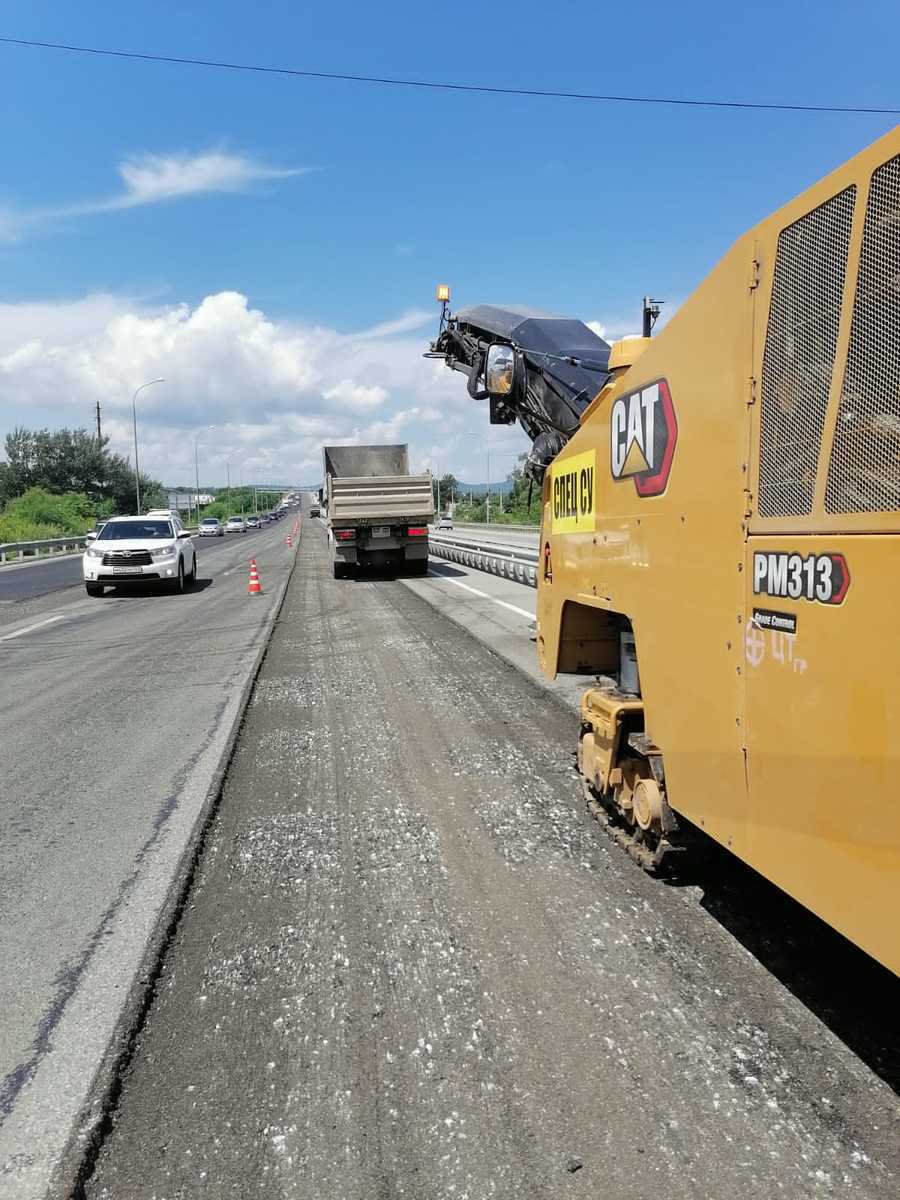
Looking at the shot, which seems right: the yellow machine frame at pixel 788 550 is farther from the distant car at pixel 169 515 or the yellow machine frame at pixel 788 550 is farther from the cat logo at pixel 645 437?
the distant car at pixel 169 515

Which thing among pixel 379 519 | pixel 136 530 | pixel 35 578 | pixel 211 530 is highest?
pixel 379 519

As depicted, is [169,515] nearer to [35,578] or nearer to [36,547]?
[35,578]

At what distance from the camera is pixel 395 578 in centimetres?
2208

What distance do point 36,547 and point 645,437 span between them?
39055mm

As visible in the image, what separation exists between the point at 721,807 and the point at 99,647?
34.0 ft

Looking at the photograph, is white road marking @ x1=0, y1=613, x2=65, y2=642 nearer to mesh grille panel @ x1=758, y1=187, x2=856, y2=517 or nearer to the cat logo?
the cat logo

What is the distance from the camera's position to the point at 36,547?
123 feet

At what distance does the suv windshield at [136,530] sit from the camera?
19219 millimetres

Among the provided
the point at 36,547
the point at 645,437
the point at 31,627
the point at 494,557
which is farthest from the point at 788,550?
the point at 36,547

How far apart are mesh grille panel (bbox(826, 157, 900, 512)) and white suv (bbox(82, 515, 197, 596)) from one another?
702 inches

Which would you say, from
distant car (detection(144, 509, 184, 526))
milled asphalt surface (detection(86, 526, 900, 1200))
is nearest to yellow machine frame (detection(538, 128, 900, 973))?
milled asphalt surface (detection(86, 526, 900, 1200))

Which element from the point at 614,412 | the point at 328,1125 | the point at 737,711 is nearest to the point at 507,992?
the point at 328,1125

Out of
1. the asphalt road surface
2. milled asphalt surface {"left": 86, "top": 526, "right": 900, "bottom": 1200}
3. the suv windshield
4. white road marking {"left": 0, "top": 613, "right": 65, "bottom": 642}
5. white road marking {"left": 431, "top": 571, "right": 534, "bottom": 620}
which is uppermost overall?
the suv windshield

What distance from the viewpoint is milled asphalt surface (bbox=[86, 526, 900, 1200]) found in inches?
89.7
